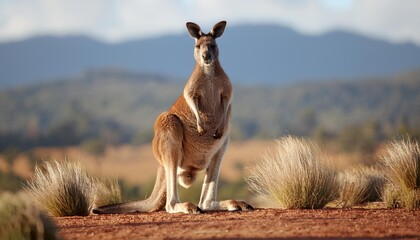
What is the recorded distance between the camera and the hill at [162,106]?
82688 millimetres

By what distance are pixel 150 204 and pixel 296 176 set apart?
2.04 metres

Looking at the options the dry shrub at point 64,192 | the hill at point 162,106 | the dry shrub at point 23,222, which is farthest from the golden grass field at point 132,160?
the dry shrub at point 23,222

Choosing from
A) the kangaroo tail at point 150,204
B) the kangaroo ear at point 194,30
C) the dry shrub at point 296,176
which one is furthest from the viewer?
the dry shrub at point 296,176

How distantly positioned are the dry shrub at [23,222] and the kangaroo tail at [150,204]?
3.03 meters

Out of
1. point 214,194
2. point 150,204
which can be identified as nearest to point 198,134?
point 214,194

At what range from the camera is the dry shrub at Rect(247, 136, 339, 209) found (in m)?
10.6

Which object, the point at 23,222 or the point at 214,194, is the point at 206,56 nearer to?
the point at 214,194

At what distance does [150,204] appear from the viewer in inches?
407

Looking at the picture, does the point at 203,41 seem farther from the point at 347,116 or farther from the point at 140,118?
the point at 140,118

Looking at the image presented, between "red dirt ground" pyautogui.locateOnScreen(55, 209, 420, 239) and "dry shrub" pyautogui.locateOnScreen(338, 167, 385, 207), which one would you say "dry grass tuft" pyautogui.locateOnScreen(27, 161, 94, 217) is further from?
"dry shrub" pyautogui.locateOnScreen(338, 167, 385, 207)

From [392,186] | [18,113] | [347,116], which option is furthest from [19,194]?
[18,113]

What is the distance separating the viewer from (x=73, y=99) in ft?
346

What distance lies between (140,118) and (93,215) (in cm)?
8884

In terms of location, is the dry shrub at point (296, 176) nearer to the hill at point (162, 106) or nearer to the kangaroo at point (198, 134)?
the kangaroo at point (198, 134)
